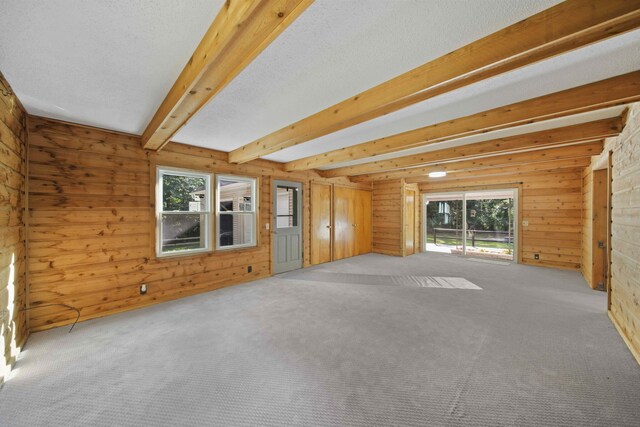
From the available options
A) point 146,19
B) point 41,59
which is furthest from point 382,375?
point 41,59

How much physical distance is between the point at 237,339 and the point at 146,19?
8.59 ft

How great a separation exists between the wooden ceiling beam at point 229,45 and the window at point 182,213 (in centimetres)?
198

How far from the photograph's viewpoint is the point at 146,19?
4.38 ft

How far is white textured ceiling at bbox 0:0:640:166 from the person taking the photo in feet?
4.21

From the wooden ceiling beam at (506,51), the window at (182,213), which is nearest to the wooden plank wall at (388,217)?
the window at (182,213)

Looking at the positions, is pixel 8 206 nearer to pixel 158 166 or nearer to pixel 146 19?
pixel 158 166

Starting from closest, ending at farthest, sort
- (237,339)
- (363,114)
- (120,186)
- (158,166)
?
(363,114)
(237,339)
(120,186)
(158,166)

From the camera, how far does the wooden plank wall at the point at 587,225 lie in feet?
14.1

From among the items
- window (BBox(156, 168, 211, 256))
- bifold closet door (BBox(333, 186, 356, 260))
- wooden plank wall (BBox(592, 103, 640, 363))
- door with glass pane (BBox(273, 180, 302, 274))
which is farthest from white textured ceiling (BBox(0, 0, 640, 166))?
bifold closet door (BBox(333, 186, 356, 260))

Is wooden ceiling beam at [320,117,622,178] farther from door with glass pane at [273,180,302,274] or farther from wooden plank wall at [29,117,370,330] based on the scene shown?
wooden plank wall at [29,117,370,330]

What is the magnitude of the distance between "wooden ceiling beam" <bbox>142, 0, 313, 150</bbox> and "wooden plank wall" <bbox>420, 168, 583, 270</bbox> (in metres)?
7.17

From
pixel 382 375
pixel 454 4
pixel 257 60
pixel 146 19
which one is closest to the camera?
pixel 454 4

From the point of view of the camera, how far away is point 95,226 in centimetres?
309

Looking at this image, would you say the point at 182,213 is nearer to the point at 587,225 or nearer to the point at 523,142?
the point at 523,142
